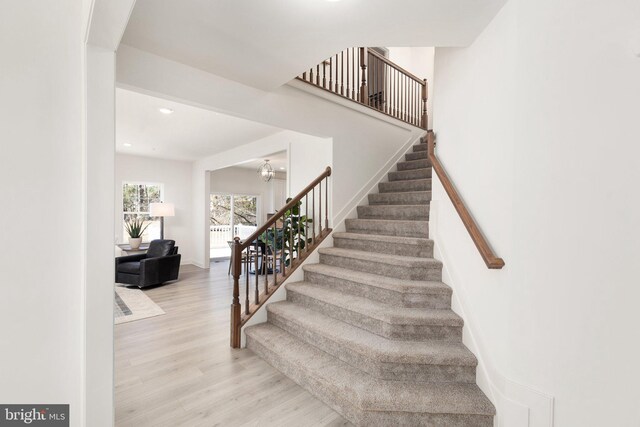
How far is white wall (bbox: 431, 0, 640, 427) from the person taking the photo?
4.06ft

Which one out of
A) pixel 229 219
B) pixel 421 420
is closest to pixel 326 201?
pixel 421 420

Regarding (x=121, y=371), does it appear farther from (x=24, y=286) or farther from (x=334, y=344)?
(x=334, y=344)

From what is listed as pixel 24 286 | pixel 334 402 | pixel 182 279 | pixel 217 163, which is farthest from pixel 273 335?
pixel 217 163

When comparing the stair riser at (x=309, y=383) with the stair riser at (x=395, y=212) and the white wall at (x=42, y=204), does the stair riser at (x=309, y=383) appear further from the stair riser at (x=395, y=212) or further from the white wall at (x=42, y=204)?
the stair riser at (x=395, y=212)

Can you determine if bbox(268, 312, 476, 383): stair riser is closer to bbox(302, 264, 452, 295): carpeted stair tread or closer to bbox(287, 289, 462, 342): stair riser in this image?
bbox(287, 289, 462, 342): stair riser

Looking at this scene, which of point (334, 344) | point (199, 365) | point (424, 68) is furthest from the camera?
point (424, 68)

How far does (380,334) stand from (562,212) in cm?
149

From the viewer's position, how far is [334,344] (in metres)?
2.30

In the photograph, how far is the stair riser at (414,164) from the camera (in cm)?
422

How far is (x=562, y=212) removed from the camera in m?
1.43

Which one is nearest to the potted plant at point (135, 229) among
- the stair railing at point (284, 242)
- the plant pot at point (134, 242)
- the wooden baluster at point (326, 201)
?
the plant pot at point (134, 242)

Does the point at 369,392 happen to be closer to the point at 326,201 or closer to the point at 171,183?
the point at 326,201

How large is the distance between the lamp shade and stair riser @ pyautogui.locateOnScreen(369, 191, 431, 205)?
4.74 metres

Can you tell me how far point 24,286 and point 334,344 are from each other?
196 centimetres
